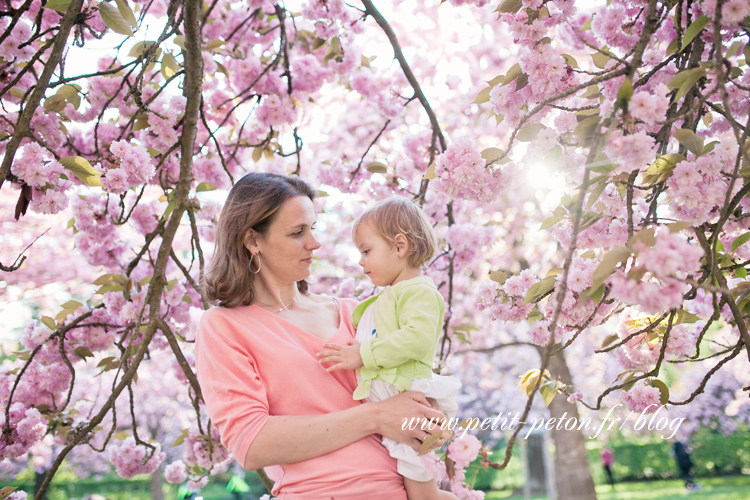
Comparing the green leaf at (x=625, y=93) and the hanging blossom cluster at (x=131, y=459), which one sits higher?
the green leaf at (x=625, y=93)

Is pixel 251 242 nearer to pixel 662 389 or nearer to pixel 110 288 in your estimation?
pixel 110 288

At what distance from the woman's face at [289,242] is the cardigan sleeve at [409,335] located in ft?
1.25

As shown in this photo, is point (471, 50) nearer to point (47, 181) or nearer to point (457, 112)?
point (457, 112)

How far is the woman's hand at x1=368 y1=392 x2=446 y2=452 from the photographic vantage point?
1.40 m

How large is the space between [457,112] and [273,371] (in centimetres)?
617

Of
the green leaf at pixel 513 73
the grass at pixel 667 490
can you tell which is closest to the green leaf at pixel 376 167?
the green leaf at pixel 513 73

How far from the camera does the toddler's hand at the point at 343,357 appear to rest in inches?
59.8

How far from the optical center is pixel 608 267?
37.1 inches

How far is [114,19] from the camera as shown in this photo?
5.27 feet

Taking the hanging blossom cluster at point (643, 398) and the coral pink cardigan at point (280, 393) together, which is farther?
the hanging blossom cluster at point (643, 398)

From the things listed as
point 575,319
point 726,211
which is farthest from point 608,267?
point 575,319

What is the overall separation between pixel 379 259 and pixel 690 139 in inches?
38.3

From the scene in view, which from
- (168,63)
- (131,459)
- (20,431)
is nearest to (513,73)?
(168,63)

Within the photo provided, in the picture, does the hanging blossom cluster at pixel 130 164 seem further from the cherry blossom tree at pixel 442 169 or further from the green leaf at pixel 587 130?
the green leaf at pixel 587 130
